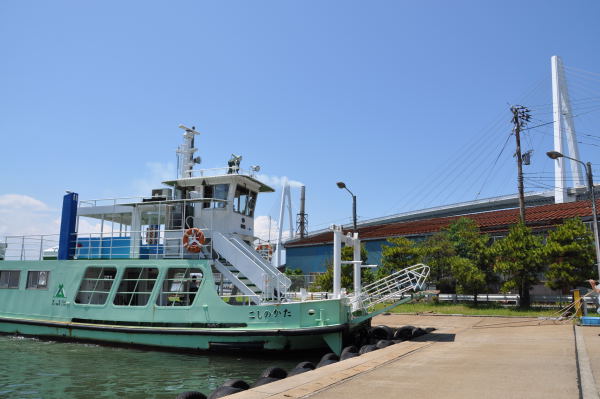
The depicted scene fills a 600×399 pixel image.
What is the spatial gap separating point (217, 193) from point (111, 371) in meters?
7.37

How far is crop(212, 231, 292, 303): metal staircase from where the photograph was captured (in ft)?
46.3

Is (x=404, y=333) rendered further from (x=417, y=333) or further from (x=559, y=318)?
(x=559, y=318)

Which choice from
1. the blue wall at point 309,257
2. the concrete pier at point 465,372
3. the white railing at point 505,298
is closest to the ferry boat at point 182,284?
the concrete pier at point 465,372

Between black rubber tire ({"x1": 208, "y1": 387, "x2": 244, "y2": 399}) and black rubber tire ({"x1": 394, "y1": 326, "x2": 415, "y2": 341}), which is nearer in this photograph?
black rubber tire ({"x1": 208, "y1": 387, "x2": 244, "y2": 399})

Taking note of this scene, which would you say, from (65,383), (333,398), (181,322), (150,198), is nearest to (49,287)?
(150,198)

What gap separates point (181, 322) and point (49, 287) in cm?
651

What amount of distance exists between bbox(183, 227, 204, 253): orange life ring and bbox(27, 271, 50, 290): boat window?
6.66 m

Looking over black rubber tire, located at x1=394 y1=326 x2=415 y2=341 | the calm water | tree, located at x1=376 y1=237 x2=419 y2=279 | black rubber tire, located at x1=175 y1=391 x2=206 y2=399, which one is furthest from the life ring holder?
tree, located at x1=376 y1=237 x2=419 y2=279

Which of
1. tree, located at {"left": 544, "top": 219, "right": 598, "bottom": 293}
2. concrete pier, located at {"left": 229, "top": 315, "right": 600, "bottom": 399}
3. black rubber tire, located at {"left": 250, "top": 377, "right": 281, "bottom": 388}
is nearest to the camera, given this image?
concrete pier, located at {"left": 229, "top": 315, "right": 600, "bottom": 399}

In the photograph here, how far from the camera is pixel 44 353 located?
560 inches

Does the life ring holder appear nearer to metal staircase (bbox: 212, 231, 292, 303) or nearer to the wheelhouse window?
metal staircase (bbox: 212, 231, 292, 303)

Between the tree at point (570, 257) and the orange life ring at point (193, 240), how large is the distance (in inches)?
658

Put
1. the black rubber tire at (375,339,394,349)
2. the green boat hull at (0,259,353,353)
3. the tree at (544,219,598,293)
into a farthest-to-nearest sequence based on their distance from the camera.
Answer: the tree at (544,219,598,293)
the green boat hull at (0,259,353,353)
the black rubber tire at (375,339,394,349)

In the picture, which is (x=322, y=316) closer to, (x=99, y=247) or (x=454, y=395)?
(x=454, y=395)
